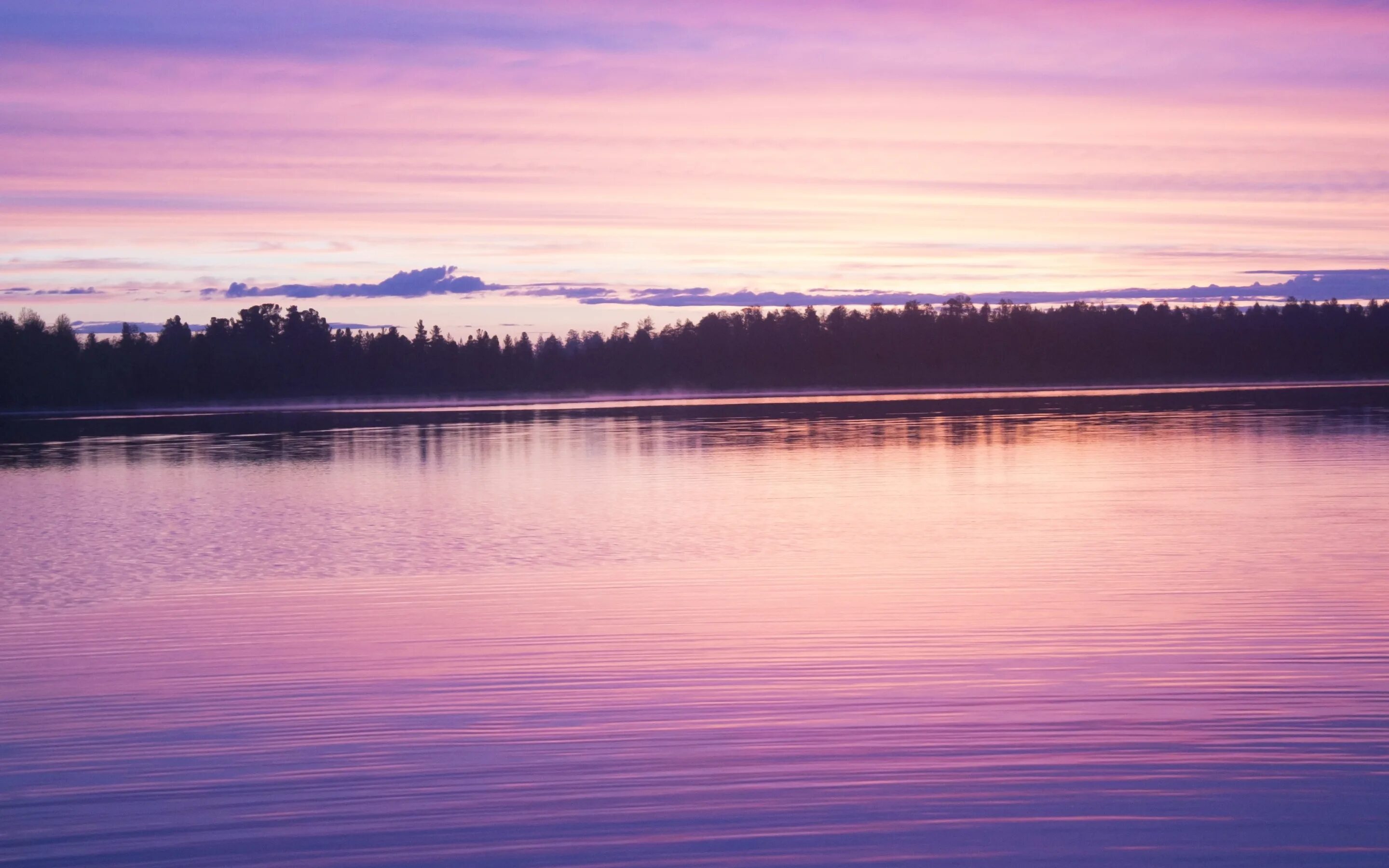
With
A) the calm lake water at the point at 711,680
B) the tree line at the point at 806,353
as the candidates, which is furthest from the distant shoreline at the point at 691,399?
the calm lake water at the point at 711,680

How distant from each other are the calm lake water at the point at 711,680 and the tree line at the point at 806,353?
71.6 m

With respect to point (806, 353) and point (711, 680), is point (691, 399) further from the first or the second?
point (711, 680)

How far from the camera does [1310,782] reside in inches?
208

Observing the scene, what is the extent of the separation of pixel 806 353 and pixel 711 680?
286 feet

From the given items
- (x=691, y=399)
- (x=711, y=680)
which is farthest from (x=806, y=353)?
(x=711, y=680)

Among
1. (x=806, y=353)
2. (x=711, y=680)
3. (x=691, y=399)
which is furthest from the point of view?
(x=806, y=353)

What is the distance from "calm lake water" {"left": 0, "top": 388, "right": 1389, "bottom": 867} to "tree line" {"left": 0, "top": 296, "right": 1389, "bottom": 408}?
7161cm

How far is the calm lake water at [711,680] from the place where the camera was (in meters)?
5.00

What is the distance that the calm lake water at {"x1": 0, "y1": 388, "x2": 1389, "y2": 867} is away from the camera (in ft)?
16.4

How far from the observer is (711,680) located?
7.09 meters

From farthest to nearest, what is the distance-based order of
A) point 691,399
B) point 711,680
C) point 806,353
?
point 806,353 → point 691,399 → point 711,680

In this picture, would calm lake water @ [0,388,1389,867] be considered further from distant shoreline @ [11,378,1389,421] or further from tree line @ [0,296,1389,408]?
tree line @ [0,296,1389,408]

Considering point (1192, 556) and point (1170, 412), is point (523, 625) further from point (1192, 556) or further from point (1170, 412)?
point (1170, 412)

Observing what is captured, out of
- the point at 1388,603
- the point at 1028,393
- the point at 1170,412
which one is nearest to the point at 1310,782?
the point at 1388,603
